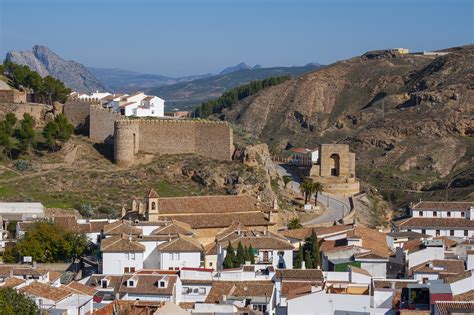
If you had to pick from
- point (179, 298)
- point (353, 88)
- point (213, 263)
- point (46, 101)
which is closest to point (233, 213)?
point (213, 263)

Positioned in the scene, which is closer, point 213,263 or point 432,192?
point 213,263

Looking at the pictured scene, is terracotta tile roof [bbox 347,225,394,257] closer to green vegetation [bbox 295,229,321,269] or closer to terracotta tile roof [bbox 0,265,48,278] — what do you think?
green vegetation [bbox 295,229,321,269]

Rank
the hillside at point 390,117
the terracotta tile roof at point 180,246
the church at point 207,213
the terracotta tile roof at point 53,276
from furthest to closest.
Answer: the hillside at point 390,117 < the church at point 207,213 < the terracotta tile roof at point 180,246 < the terracotta tile roof at point 53,276

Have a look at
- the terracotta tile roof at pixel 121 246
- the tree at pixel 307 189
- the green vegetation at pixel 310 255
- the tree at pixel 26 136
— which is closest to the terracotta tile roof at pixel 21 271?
the terracotta tile roof at pixel 121 246

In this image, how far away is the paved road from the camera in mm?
57750

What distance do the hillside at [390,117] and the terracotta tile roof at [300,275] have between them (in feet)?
112

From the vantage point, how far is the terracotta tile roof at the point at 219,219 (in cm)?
4597

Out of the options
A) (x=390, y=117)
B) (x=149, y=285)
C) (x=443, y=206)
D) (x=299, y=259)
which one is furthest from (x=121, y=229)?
(x=390, y=117)

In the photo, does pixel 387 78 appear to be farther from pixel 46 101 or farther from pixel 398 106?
pixel 46 101

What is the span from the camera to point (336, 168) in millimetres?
72875

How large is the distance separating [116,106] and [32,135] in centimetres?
1018

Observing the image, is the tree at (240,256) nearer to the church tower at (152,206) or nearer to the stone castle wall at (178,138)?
the church tower at (152,206)

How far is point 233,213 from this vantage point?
47.8 meters

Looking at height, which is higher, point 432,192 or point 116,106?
point 116,106
